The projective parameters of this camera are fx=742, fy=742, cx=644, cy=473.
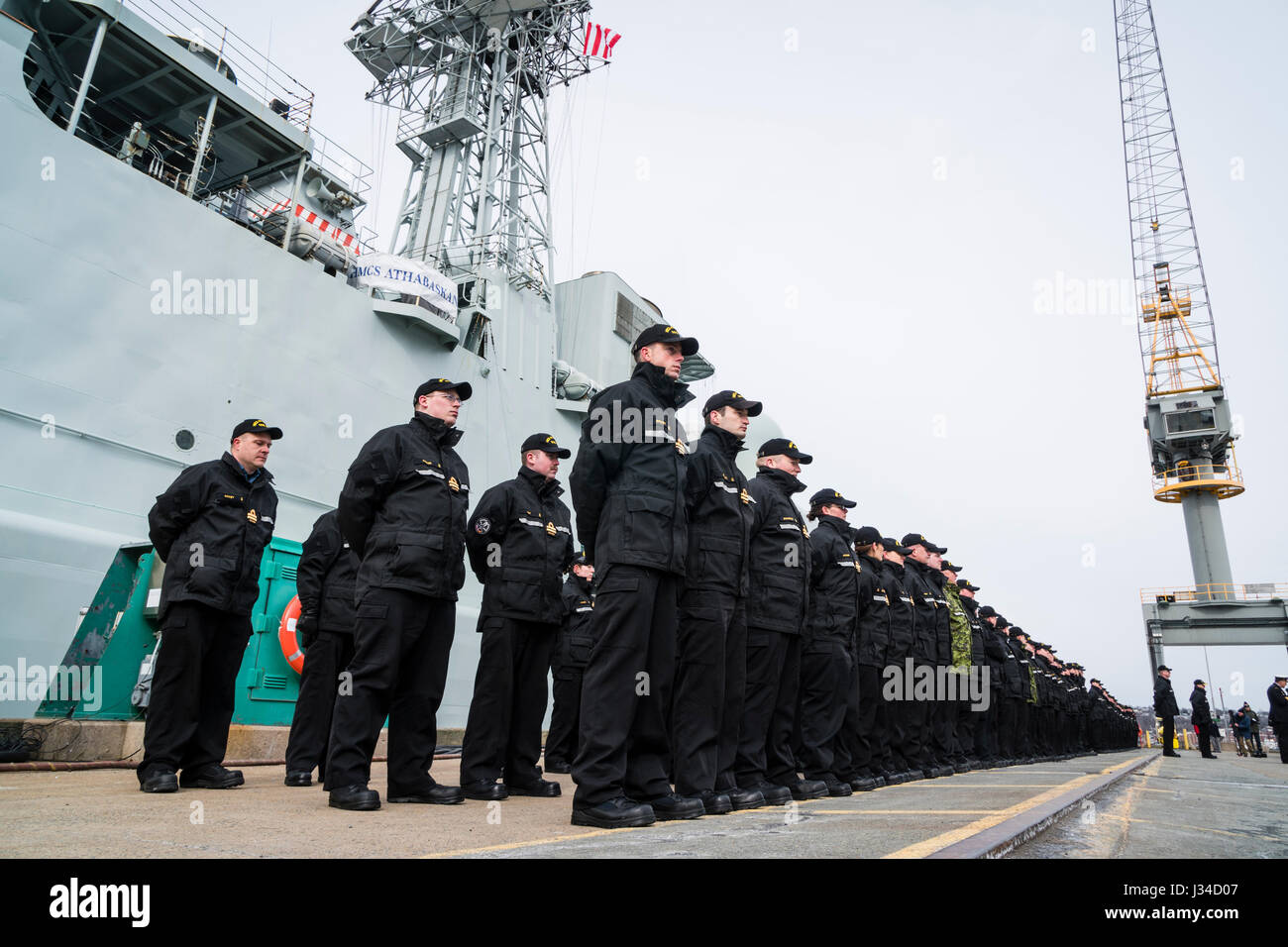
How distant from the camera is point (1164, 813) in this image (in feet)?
9.77

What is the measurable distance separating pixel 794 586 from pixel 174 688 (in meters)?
3.06

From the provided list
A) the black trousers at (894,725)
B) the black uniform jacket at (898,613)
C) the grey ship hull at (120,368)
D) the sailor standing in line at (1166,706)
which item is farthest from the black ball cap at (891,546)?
the sailor standing in line at (1166,706)

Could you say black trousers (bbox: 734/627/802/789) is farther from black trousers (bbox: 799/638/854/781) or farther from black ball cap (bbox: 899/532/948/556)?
black ball cap (bbox: 899/532/948/556)

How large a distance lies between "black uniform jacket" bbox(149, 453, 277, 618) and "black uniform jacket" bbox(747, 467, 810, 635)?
8.39 ft

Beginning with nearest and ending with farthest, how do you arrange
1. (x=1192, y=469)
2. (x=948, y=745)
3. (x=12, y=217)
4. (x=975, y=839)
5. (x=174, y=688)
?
(x=975, y=839), (x=174, y=688), (x=12, y=217), (x=948, y=745), (x=1192, y=469)

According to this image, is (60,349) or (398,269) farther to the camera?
(398,269)

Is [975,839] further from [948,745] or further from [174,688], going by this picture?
[948,745]

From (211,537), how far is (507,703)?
1.70 meters

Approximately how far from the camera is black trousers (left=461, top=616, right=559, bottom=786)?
12.1ft

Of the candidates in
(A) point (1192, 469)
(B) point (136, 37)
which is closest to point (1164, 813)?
(B) point (136, 37)

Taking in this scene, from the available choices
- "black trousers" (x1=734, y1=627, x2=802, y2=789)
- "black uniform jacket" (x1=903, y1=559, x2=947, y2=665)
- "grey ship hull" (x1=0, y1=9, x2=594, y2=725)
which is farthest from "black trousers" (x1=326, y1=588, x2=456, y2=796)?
"grey ship hull" (x1=0, y1=9, x2=594, y2=725)

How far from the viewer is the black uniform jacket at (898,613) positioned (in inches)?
223

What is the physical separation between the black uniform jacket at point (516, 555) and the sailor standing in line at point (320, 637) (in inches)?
37.9

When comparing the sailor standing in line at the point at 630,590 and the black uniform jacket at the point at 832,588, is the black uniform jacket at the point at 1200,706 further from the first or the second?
the sailor standing in line at the point at 630,590
